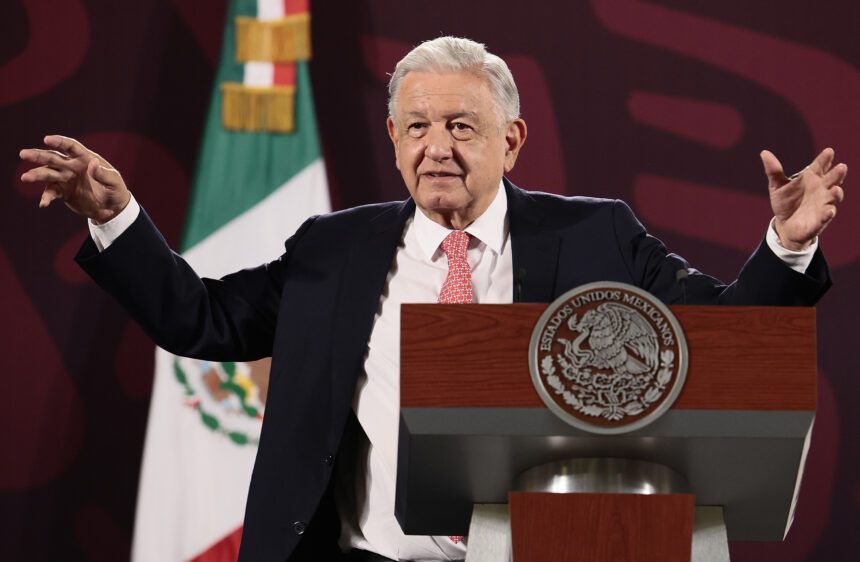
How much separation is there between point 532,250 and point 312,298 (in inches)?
16.3

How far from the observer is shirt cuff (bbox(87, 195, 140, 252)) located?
83.0 inches

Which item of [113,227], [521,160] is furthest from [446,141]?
[521,160]

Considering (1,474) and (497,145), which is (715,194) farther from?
(1,474)

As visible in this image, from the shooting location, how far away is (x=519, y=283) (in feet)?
6.65

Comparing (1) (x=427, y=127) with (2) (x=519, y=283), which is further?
(1) (x=427, y=127)

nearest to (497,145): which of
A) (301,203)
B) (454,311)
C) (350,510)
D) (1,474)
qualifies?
(350,510)

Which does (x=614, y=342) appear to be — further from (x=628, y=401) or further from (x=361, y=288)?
(x=361, y=288)

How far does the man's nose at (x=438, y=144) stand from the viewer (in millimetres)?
2270

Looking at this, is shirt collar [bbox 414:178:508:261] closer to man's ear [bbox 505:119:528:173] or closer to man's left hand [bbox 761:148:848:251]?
man's ear [bbox 505:119:528:173]

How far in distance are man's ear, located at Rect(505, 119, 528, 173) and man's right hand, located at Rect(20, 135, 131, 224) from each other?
764 millimetres

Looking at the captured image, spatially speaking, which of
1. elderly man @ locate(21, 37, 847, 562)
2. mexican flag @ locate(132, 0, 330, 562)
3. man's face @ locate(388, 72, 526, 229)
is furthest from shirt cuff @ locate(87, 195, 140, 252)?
mexican flag @ locate(132, 0, 330, 562)

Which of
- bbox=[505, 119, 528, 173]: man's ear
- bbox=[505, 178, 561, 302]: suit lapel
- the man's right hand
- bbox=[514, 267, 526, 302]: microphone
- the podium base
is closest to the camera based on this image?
the podium base

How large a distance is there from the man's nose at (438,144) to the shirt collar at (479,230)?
0.45 feet

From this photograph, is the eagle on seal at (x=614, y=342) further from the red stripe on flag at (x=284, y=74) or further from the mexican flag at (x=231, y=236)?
the red stripe on flag at (x=284, y=74)
